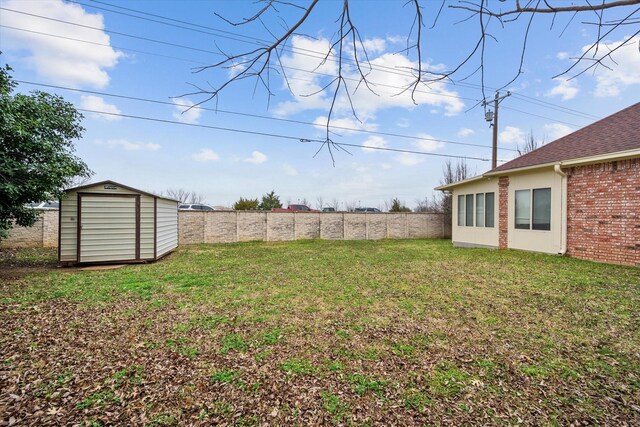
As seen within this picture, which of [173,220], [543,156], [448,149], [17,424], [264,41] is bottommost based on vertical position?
[17,424]

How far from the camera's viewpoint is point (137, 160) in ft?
42.1

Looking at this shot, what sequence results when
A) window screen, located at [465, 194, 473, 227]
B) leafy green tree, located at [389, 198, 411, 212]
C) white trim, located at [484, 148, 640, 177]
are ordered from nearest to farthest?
white trim, located at [484, 148, 640, 177], window screen, located at [465, 194, 473, 227], leafy green tree, located at [389, 198, 411, 212]

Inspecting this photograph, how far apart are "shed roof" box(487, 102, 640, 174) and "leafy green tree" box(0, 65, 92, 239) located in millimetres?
12007

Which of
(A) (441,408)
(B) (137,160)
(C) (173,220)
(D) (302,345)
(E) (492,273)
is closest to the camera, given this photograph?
(A) (441,408)

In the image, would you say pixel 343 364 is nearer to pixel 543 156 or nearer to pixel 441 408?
pixel 441 408

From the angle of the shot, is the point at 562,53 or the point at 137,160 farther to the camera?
the point at 137,160

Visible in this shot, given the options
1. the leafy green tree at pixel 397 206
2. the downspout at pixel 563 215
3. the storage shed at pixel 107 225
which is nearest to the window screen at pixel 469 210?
the downspout at pixel 563 215

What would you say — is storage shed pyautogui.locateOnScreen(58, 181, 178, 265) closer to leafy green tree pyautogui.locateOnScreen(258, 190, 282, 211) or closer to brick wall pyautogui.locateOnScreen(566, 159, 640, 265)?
brick wall pyautogui.locateOnScreen(566, 159, 640, 265)

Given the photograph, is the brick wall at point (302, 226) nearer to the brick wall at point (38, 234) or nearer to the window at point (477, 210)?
the window at point (477, 210)

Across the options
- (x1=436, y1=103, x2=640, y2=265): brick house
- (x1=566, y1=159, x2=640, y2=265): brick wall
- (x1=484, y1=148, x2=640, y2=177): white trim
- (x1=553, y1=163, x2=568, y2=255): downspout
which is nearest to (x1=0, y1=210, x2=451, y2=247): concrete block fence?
(x1=436, y1=103, x2=640, y2=265): brick house

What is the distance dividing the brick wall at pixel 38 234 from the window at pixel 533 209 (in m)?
16.0

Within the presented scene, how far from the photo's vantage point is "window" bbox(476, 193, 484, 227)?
10.2 metres

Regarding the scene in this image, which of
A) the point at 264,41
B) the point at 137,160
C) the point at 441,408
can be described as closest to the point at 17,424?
the point at 441,408

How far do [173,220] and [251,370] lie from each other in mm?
8971
